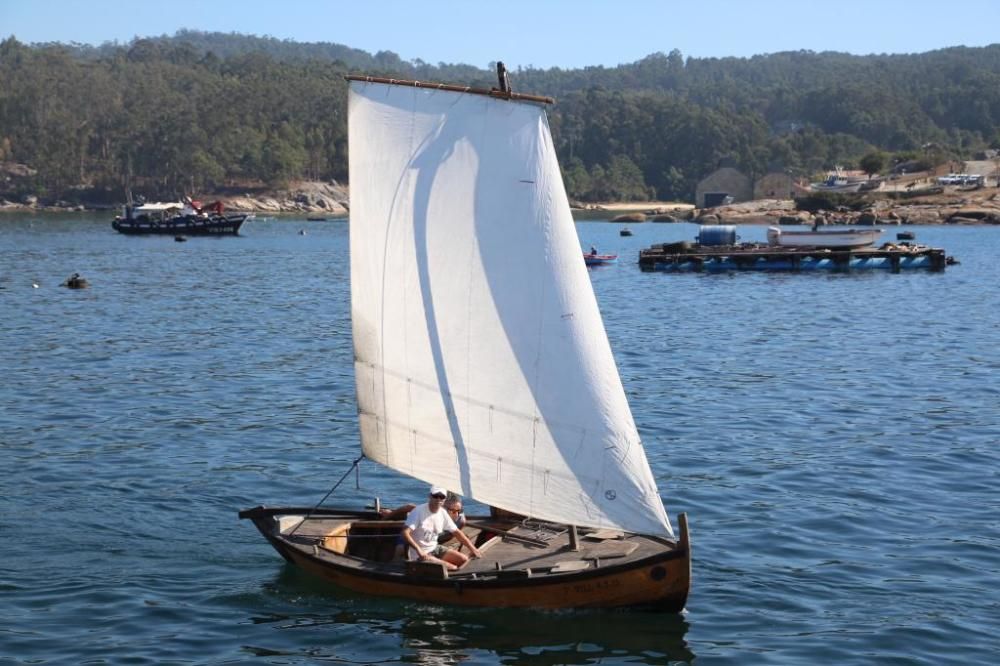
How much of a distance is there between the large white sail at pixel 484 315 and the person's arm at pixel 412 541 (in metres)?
1.10

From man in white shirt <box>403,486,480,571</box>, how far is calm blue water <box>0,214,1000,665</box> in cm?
88

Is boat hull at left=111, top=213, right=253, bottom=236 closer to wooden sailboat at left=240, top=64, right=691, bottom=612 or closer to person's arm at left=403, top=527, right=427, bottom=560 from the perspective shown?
wooden sailboat at left=240, top=64, right=691, bottom=612

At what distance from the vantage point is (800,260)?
92.5 metres

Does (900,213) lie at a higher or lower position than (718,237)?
higher

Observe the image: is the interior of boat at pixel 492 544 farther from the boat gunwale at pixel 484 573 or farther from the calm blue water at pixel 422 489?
the calm blue water at pixel 422 489

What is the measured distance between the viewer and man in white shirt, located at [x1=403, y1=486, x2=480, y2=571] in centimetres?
1998

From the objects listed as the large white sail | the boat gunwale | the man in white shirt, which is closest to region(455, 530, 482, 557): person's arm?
the man in white shirt

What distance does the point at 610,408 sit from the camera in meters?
19.3

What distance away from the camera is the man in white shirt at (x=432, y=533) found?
20.0m

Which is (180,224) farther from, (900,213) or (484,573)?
(484,573)

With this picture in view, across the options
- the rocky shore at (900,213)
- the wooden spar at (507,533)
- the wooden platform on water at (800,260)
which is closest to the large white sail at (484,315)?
the wooden spar at (507,533)

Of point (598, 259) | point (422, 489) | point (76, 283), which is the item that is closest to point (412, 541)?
point (422, 489)

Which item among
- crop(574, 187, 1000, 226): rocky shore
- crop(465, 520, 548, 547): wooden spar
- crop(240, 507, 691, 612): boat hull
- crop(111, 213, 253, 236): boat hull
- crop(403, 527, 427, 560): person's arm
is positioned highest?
crop(574, 187, 1000, 226): rocky shore

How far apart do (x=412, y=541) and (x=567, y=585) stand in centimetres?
259
